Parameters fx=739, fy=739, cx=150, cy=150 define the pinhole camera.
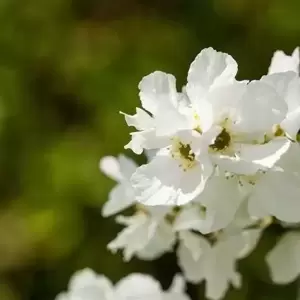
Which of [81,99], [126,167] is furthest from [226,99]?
[81,99]

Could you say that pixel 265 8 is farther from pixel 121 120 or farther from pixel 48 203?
pixel 48 203

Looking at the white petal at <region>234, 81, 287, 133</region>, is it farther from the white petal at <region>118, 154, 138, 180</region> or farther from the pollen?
the white petal at <region>118, 154, 138, 180</region>

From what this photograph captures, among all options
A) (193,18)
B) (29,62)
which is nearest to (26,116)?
(29,62)

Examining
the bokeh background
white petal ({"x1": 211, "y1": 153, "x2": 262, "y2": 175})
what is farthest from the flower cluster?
the bokeh background

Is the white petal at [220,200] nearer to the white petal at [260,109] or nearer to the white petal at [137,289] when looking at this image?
the white petal at [260,109]

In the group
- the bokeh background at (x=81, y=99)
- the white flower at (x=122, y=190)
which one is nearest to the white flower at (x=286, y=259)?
the white flower at (x=122, y=190)

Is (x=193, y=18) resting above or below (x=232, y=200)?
below
